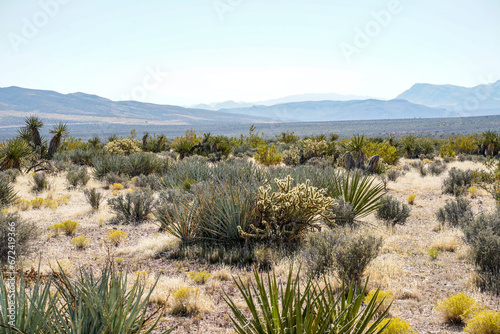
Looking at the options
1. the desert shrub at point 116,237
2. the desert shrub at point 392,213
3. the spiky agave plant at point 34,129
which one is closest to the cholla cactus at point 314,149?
the desert shrub at point 392,213

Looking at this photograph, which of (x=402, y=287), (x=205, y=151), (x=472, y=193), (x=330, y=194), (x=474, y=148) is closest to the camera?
(x=402, y=287)

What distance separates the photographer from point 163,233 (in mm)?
8055

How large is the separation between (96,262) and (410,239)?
616cm

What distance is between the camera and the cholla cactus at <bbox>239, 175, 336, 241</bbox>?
6.11m

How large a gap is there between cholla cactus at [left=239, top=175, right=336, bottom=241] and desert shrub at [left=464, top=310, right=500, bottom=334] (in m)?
2.85

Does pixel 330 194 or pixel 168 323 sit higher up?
pixel 330 194

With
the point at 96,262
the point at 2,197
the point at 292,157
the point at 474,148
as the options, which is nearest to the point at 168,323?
the point at 96,262

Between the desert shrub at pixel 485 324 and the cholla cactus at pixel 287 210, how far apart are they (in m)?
2.85

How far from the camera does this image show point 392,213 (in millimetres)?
8820

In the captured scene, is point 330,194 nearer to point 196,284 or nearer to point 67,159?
point 196,284

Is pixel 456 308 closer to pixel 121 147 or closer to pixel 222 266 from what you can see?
pixel 222 266

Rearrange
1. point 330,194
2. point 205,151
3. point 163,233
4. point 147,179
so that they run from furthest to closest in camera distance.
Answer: point 205,151
point 147,179
point 330,194
point 163,233

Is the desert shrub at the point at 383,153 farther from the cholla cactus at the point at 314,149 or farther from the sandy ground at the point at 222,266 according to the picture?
the sandy ground at the point at 222,266

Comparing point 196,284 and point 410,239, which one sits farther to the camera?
point 410,239
